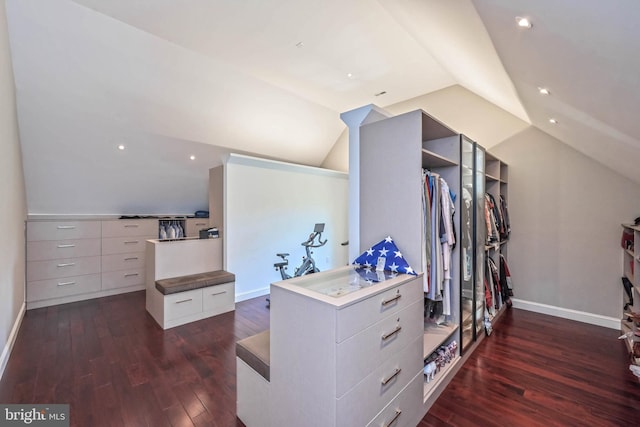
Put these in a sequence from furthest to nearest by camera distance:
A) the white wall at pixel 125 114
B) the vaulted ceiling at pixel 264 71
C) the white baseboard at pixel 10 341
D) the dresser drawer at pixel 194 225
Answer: the dresser drawer at pixel 194 225 < the white wall at pixel 125 114 < the white baseboard at pixel 10 341 < the vaulted ceiling at pixel 264 71

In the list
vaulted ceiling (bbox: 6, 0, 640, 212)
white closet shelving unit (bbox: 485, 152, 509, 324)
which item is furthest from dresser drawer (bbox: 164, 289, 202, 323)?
white closet shelving unit (bbox: 485, 152, 509, 324)

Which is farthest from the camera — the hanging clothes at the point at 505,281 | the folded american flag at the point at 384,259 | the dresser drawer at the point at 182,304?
the hanging clothes at the point at 505,281

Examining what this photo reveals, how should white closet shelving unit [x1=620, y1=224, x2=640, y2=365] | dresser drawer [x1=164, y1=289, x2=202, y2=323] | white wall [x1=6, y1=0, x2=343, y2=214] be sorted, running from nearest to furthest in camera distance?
white closet shelving unit [x1=620, y1=224, x2=640, y2=365], white wall [x1=6, y1=0, x2=343, y2=214], dresser drawer [x1=164, y1=289, x2=202, y2=323]

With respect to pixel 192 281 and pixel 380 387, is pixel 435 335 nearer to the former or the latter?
pixel 380 387

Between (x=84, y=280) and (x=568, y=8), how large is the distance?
604 centimetres

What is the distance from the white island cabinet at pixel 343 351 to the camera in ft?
3.94

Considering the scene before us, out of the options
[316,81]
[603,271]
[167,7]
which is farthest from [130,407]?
[603,271]

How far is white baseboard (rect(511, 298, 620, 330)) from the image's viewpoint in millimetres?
3268

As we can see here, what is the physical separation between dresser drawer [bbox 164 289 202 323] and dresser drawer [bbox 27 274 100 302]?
221 centimetres

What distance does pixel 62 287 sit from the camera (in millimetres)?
4039

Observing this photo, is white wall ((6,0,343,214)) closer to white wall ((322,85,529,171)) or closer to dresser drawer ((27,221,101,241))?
dresser drawer ((27,221,101,241))

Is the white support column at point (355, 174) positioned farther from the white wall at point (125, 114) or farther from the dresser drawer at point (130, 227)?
the dresser drawer at point (130, 227)

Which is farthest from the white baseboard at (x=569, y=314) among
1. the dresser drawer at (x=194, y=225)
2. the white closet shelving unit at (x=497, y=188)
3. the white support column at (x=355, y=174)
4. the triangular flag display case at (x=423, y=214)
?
the dresser drawer at (x=194, y=225)

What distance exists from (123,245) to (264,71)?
383cm
